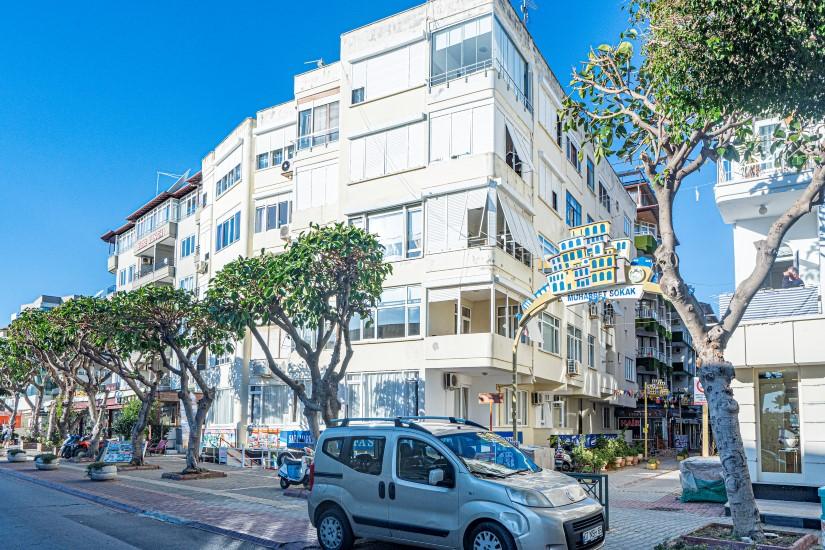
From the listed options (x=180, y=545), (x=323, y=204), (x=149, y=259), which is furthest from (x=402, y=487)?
(x=149, y=259)

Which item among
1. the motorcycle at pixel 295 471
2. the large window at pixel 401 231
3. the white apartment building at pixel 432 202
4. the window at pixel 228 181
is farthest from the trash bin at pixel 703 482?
the window at pixel 228 181

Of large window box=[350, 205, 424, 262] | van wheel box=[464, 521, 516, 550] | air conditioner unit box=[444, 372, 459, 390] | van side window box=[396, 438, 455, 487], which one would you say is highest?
large window box=[350, 205, 424, 262]

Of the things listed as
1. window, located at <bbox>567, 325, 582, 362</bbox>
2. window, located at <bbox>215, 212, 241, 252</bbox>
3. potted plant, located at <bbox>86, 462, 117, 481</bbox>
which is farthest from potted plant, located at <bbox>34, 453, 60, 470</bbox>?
window, located at <bbox>567, 325, 582, 362</bbox>

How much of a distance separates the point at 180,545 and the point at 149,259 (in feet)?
145

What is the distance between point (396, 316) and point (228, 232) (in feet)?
44.1

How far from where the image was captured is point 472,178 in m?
24.8

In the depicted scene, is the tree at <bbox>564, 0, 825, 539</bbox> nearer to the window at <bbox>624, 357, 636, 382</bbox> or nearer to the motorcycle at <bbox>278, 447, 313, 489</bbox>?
the motorcycle at <bbox>278, 447, 313, 489</bbox>

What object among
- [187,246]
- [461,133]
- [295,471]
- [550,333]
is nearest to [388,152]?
[461,133]

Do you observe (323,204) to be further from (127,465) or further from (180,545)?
(180,545)

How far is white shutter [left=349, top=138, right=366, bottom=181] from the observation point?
28.2 m

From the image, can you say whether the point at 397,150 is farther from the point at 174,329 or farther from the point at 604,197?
the point at 604,197

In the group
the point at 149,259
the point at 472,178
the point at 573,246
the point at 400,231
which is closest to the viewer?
the point at 573,246

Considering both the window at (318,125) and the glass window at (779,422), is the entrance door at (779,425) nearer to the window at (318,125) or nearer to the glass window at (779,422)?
the glass window at (779,422)

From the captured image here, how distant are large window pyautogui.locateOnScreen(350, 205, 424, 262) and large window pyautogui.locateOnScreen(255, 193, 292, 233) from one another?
21.6ft
